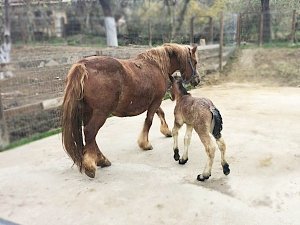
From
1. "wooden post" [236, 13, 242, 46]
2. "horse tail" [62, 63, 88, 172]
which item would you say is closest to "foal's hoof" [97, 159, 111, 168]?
"horse tail" [62, 63, 88, 172]

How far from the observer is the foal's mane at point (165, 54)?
4.48m

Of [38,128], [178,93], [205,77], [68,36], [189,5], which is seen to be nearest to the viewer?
[178,93]

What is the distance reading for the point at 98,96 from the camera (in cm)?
372

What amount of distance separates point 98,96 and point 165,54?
1213mm

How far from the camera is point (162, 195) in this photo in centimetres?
342

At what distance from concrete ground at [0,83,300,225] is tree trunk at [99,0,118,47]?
8310 mm

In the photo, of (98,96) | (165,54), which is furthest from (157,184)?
(165,54)

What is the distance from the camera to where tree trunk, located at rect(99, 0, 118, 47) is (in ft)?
44.1

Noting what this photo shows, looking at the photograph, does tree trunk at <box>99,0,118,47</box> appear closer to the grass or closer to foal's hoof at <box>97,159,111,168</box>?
the grass

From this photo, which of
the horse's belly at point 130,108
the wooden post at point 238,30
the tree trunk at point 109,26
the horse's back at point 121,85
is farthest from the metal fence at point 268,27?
the horse's belly at point 130,108

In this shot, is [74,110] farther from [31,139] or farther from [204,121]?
[31,139]

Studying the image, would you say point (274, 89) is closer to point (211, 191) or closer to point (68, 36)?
point (211, 191)

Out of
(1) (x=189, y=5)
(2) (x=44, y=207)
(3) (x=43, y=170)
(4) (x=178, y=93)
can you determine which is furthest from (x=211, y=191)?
(1) (x=189, y=5)

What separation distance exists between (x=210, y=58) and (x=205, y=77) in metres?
0.66
